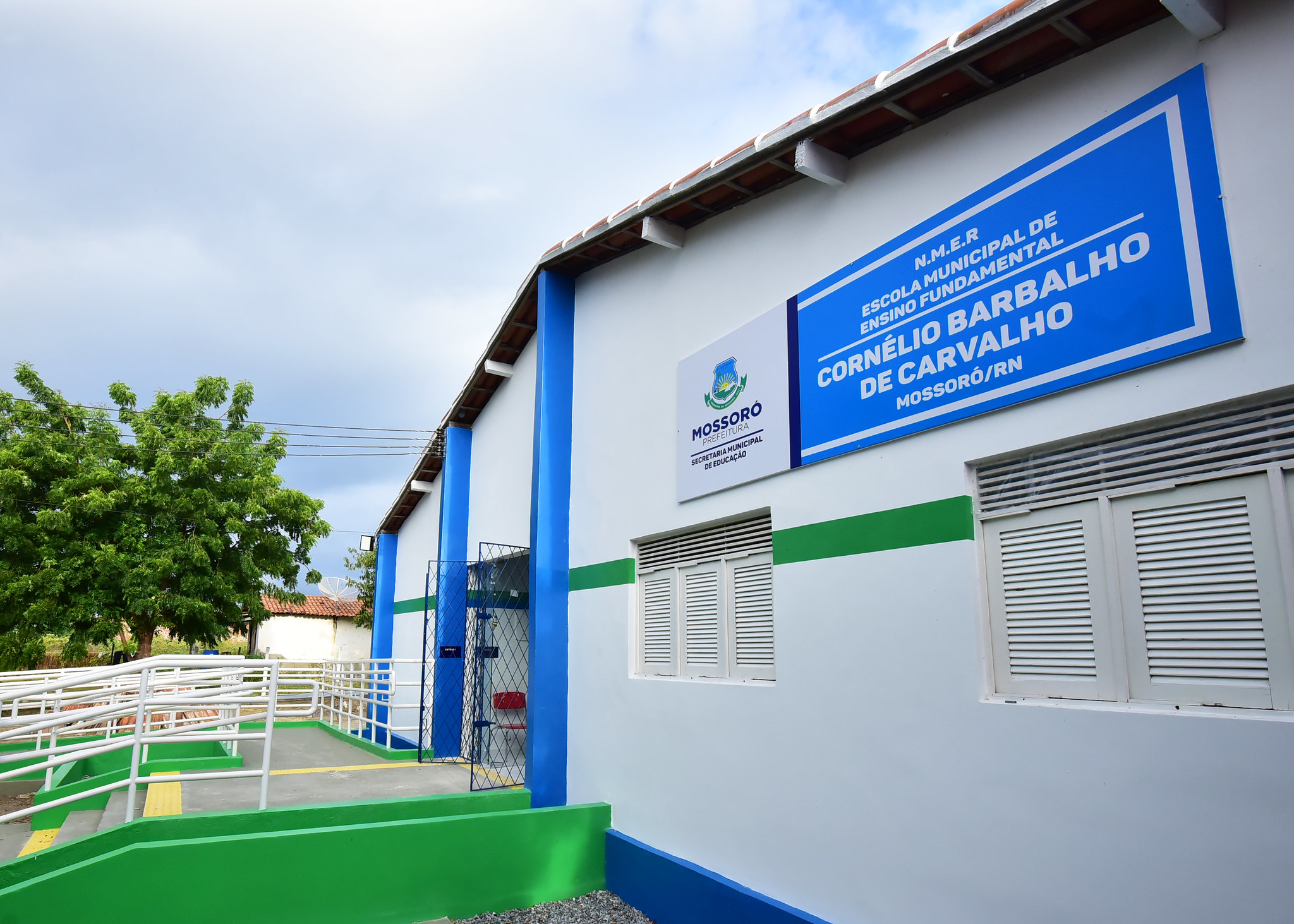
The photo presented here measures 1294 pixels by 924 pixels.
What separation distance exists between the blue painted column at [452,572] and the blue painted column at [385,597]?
3717 mm

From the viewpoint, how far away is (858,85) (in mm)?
5066

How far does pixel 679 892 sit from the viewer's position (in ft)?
19.3

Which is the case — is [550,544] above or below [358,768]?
above

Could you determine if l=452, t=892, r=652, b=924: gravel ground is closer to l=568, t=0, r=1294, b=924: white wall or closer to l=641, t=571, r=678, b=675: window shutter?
l=568, t=0, r=1294, b=924: white wall

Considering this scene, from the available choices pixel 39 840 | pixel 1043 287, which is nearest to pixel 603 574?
pixel 1043 287

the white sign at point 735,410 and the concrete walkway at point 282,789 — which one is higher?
the white sign at point 735,410

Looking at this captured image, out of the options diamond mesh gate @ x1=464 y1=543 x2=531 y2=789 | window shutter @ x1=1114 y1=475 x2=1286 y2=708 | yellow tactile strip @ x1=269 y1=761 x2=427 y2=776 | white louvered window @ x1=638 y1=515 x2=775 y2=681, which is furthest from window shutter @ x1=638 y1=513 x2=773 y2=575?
yellow tactile strip @ x1=269 y1=761 x2=427 y2=776

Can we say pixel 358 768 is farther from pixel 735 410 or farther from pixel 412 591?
pixel 735 410

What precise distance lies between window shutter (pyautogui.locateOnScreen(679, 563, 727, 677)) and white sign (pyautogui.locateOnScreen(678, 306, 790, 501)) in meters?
0.66

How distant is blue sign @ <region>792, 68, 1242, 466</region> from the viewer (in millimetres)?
3584

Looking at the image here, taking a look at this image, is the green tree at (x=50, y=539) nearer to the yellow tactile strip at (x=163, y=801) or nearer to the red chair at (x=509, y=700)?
the red chair at (x=509, y=700)

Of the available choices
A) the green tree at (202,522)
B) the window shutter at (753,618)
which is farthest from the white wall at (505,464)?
the green tree at (202,522)

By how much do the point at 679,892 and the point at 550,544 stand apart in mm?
3345

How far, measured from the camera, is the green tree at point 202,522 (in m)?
15.5
